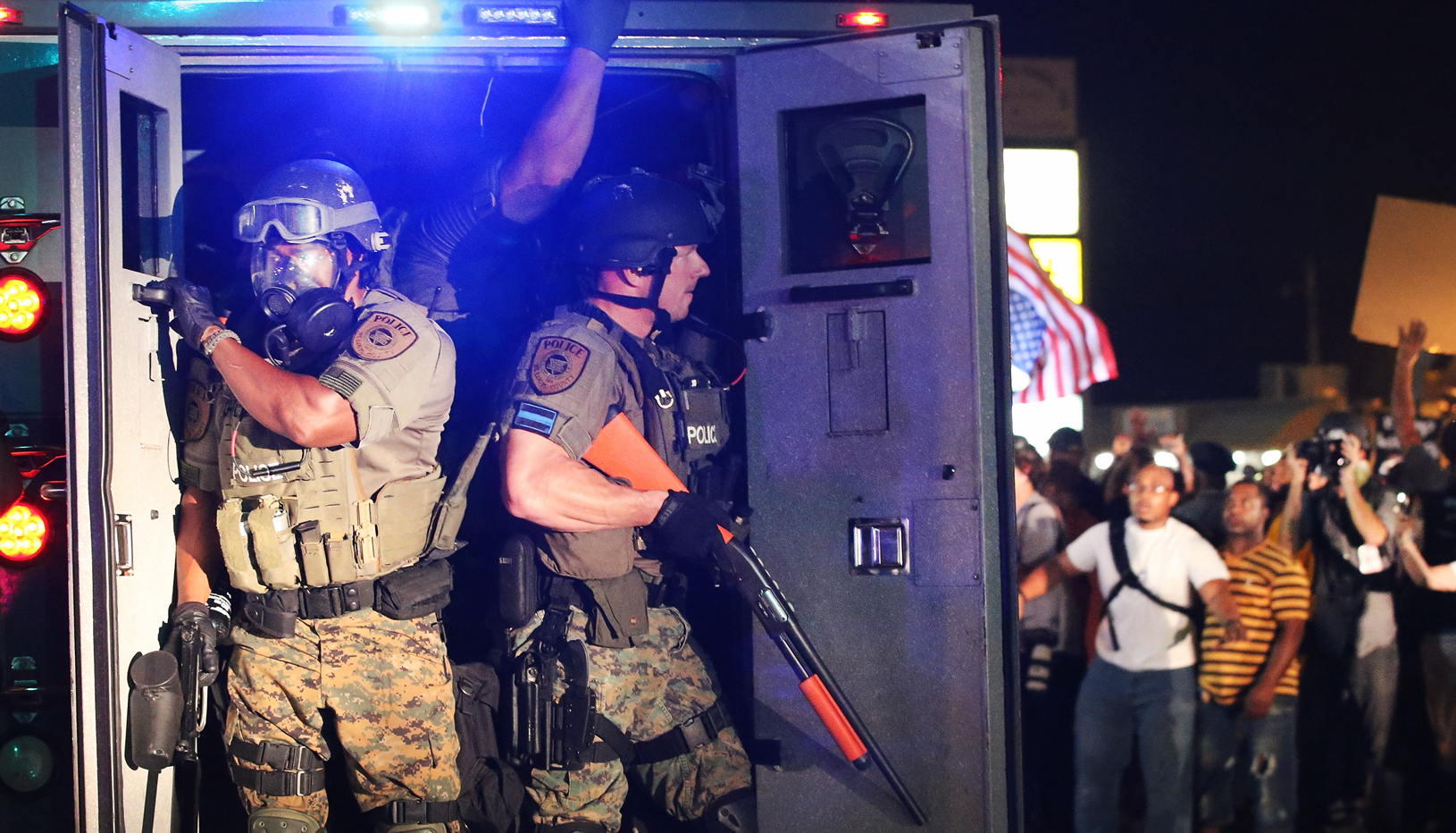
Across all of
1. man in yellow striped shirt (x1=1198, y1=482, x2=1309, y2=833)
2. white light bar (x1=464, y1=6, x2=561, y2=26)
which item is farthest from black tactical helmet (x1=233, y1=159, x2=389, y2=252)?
man in yellow striped shirt (x1=1198, y1=482, x2=1309, y2=833)

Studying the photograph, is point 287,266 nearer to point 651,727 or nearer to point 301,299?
point 301,299

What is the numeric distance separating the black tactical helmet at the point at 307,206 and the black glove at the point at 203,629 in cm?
103

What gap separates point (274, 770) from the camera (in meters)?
3.13

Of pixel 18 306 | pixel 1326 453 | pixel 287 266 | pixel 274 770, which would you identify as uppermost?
pixel 287 266

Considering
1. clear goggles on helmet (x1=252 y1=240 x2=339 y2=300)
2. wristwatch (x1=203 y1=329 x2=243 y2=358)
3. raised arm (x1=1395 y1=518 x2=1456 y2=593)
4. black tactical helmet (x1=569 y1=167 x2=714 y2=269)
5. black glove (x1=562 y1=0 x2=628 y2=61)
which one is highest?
black glove (x1=562 y1=0 x2=628 y2=61)

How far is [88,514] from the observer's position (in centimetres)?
282

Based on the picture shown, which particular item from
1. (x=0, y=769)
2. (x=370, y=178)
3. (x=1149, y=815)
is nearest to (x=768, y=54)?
(x=370, y=178)

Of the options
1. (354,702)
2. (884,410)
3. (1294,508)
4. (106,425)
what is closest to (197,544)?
(106,425)

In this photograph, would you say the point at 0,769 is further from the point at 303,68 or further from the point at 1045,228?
the point at 1045,228

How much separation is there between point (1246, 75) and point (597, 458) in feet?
105

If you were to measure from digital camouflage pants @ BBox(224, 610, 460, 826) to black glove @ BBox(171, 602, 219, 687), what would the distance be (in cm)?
7

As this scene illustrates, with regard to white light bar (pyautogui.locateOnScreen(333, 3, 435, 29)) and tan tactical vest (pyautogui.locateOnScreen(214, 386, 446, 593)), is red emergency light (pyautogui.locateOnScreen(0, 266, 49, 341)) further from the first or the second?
white light bar (pyautogui.locateOnScreen(333, 3, 435, 29))

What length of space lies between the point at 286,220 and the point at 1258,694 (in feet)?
13.4

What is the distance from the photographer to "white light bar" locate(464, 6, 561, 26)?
320cm
